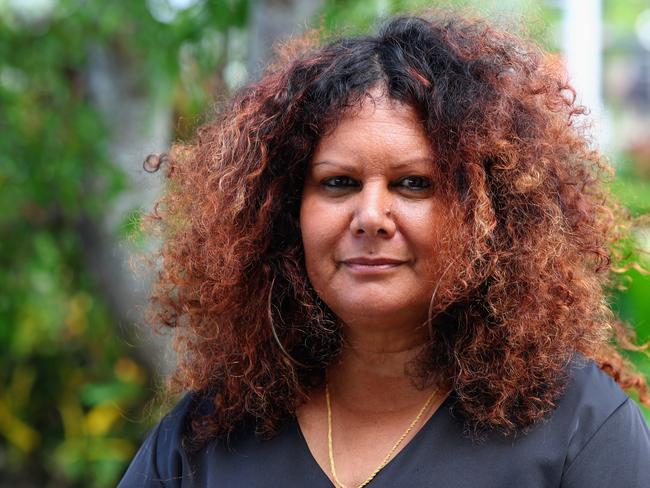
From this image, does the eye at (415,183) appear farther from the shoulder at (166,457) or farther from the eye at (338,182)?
the shoulder at (166,457)

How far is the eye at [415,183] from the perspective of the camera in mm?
2102

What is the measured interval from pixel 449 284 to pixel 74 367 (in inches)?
179

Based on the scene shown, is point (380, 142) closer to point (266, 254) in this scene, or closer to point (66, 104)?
point (266, 254)

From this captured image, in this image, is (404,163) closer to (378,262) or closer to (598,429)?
(378,262)

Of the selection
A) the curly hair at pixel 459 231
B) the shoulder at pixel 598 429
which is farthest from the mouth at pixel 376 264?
the shoulder at pixel 598 429

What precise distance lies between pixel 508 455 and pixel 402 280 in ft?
1.35

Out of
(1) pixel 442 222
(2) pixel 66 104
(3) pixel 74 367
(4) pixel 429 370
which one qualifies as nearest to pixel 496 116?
(1) pixel 442 222

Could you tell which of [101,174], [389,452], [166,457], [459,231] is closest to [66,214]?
[101,174]

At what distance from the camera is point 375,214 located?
205cm

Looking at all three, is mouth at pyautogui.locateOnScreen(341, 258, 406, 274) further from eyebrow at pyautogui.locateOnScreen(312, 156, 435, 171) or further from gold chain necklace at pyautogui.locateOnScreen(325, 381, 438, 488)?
gold chain necklace at pyautogui.locateOnScreen(325, 381, 438, 488)

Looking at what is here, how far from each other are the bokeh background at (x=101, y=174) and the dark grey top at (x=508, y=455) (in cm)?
60

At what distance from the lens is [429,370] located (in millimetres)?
2234

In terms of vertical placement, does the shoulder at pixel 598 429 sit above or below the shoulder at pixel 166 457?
above

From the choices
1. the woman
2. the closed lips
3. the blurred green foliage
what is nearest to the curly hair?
the woman
